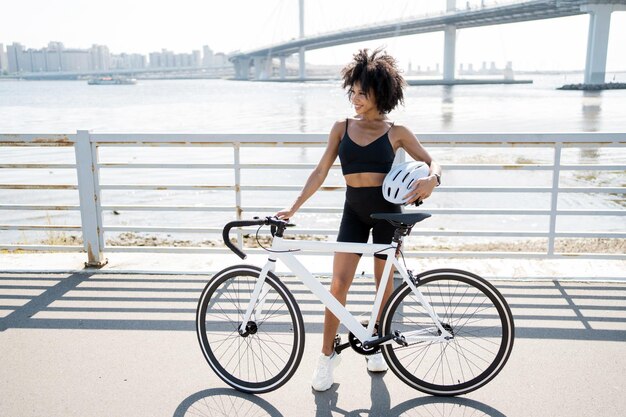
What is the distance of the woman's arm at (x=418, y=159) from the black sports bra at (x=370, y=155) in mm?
76

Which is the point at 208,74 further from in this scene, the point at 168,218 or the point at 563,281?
the point at 563,281

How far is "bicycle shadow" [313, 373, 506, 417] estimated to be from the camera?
9.19ft

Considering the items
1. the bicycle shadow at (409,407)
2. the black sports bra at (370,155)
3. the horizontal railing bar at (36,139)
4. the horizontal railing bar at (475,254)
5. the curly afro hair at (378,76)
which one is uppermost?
the curly afro hair at (378,76)

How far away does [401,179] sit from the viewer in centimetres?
271

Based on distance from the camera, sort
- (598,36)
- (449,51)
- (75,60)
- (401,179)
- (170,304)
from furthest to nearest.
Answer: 1. (75,60)
2. (449,51)
3. (598,36)
4. (170,304)
5. (401,179)

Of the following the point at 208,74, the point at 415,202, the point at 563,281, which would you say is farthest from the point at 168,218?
the point at 208,74

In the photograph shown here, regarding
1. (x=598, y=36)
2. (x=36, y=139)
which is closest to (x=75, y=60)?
(x=598, y=36)

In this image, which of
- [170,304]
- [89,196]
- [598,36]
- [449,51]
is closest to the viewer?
[170,304]

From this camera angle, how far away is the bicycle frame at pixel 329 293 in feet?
9.23

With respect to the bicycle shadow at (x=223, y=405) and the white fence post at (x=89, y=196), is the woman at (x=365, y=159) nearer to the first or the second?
the bicycle shadow at (x=223, y=405)

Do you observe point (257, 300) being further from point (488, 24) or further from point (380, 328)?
point (488, 24)

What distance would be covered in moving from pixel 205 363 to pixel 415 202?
1521mm

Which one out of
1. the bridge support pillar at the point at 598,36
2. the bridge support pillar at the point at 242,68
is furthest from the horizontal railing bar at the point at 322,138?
the bridge support pillar at the point at 242,68

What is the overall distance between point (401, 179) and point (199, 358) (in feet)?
5.26
